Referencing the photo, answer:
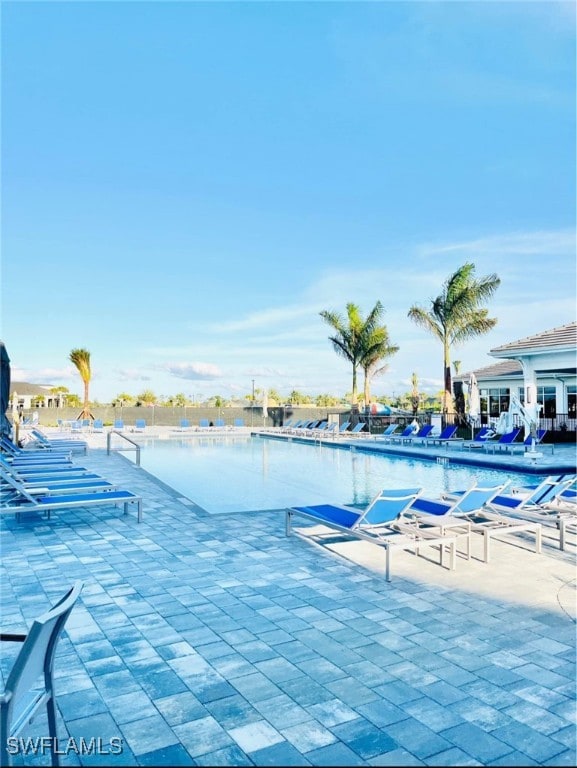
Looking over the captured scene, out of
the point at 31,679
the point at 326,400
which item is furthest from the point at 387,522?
the point at 326,400

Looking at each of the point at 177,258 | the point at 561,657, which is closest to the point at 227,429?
the point at 177,258

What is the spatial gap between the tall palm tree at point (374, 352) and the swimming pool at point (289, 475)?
9191mm

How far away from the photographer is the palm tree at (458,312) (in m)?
22.8

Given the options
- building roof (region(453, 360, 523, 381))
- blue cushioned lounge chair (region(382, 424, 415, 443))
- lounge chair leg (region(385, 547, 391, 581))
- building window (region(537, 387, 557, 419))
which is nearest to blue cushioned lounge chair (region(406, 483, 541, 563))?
lounge chair leg (region(385, 547, 391, 581))

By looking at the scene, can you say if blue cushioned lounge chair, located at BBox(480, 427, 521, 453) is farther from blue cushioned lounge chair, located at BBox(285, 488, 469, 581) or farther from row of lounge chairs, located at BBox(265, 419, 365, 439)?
blue cushioned lounge chair, located at BBox(285, 488, 469, 581)

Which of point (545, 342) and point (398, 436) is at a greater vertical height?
point (545, 342)

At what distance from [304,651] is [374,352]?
84.5 feet

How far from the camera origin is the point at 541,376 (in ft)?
70.6

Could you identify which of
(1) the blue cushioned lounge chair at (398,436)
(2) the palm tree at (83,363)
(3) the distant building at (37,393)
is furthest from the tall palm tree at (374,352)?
(3) the distant building at (37,393)

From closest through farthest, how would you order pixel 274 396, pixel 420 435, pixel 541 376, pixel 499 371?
pixel 420 435 → pixel 541 376 → pixel 499 371 → pixel 274 396

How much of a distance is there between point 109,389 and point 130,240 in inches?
720

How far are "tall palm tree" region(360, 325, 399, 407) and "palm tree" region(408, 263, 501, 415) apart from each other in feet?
16.6

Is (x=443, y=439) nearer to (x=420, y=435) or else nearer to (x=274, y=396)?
(x=420, y=435)

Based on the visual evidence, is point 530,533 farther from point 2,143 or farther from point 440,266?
point 440,266
